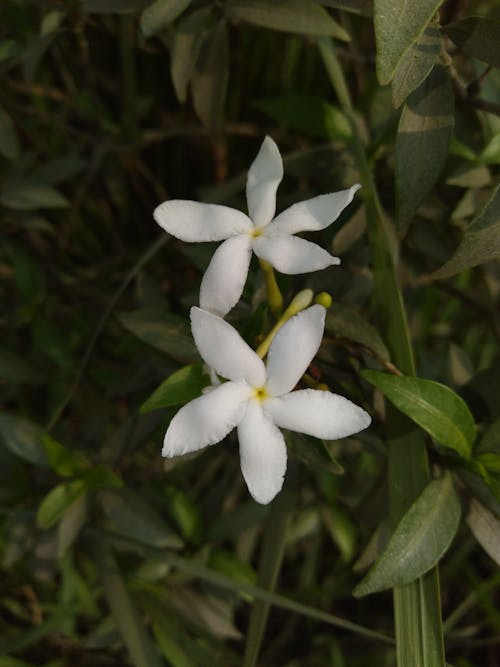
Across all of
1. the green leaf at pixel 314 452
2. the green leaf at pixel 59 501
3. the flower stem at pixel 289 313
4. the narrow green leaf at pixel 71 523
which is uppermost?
the flower stem at pixel 289 313

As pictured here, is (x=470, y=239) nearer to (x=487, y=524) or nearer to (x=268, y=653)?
(x=487, y=524)

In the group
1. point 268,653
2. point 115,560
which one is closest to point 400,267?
point 115,560

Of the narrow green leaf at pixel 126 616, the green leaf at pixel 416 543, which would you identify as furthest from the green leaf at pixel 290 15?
the narrow green leaf at pixel 126 616

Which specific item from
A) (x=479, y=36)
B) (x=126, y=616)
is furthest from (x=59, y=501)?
(x=479, y=36)

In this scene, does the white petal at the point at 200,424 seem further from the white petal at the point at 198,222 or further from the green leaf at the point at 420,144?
the green leaf at the point at 420,144

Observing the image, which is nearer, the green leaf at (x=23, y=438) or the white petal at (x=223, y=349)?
the white petal at (x=223, y=349)

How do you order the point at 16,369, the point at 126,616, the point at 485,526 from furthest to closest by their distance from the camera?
the point at 16,369
the point at 126,616
the point at 485,526

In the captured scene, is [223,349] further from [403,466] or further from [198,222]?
[403,466]
